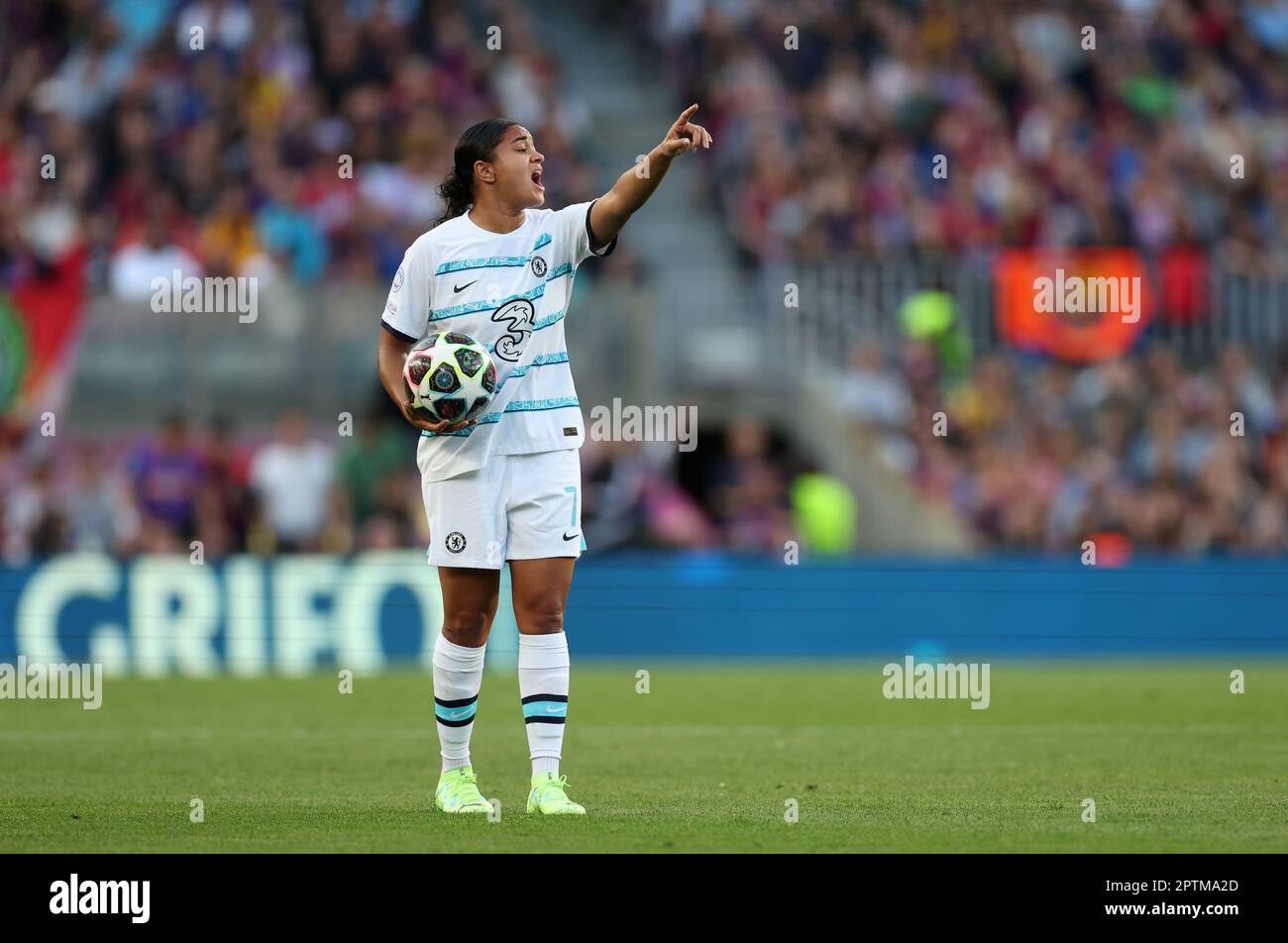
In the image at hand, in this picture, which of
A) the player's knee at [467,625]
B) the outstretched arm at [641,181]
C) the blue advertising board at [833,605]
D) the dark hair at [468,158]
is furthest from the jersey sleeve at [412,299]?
the blue advertising board at [833,605]

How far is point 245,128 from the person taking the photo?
21.7 m

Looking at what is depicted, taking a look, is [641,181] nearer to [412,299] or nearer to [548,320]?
[548,320]

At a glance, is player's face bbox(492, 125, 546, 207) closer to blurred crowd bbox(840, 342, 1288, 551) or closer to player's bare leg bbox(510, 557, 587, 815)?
player's bare leg bbox(510, 557, 587, 815)

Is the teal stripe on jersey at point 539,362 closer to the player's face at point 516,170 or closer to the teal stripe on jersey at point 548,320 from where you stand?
the teal stripe on jersey at point 548,320

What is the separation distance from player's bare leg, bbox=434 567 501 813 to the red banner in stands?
501 inches

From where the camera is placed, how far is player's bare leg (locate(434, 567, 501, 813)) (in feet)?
27.7

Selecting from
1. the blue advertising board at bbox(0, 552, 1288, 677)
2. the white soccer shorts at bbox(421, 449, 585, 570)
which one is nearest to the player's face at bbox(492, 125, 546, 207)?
the white soccer shorts at bbox(421, 449, 585, 570)

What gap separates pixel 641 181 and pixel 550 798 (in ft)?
7.56

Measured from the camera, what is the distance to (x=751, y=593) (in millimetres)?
17438

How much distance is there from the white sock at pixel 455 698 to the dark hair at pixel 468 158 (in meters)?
1.68

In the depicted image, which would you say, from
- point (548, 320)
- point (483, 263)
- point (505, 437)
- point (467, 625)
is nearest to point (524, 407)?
point (505, 437)

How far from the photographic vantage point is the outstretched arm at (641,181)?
810 centimetres
